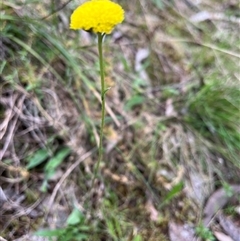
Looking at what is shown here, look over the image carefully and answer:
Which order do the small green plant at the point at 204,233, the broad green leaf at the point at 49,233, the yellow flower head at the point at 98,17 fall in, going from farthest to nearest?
the small green plant at the point at 204,233
the broad green leaf at the point at 49,233
the yellow flower head at the point at 98,17

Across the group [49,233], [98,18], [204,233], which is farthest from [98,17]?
[204,233]

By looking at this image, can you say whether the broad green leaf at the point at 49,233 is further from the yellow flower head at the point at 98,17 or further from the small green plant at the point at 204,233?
the yellow flower head at the point at 98,17

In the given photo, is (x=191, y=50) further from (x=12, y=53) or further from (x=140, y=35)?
(x=12, y=53)

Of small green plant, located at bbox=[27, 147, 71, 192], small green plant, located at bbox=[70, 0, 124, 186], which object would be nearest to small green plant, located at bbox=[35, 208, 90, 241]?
small green plant, located at bbox=[27, 147, 71, 192]

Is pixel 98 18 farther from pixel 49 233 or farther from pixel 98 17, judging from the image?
pixel 49 233

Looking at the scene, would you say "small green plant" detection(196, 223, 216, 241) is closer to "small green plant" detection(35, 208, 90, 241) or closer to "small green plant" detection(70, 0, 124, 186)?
"small green plant" detection(35, 208, 90, 241)

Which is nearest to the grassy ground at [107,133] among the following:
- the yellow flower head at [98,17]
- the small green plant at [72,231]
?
the small green plant at [72,231]
